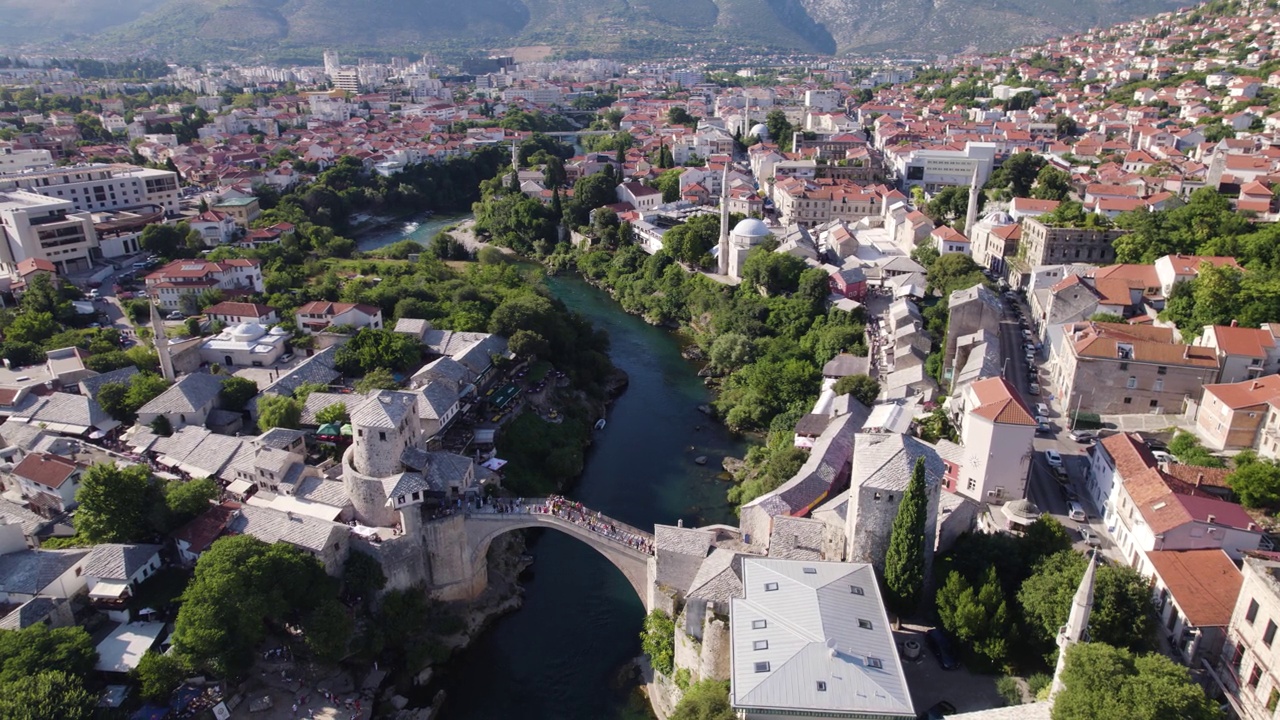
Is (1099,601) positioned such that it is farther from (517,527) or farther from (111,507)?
(111,507)

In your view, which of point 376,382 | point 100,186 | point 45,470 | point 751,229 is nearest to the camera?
point 45,470

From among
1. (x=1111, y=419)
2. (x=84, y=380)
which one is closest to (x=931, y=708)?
(x=1111, y=419)

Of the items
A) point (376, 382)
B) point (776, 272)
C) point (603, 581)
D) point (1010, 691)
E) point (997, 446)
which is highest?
point (997, 446)

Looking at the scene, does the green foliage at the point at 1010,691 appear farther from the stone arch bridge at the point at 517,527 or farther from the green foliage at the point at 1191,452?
the green foliage at the point at 1191,452

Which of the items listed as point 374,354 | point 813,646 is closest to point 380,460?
point 374,354

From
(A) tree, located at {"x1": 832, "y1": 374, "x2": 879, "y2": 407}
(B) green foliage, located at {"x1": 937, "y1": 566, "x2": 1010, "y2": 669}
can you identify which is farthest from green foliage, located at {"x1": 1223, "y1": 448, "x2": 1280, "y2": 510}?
(A) tree, located at {"x1": 832, "y1": 374, "x2": 879, "y2": 407}

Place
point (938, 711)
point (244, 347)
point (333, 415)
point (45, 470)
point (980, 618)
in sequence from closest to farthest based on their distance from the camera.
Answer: point (938, 711), point (980, 618), point (45, 470), point (333, 415), point (244, 347)

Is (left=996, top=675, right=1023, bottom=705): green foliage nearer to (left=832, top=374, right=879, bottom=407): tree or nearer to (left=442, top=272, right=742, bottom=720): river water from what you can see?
(left=442, top=272, right=742, bottom=720): river water
